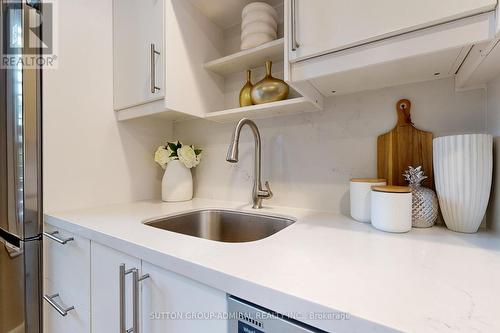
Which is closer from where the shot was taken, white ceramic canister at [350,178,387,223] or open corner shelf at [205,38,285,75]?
white ceramic canister at [350,178,387,223]

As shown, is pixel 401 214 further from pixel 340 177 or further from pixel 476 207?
pixel 340 177

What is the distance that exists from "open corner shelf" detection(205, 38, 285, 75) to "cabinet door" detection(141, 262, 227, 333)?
36.7 inches

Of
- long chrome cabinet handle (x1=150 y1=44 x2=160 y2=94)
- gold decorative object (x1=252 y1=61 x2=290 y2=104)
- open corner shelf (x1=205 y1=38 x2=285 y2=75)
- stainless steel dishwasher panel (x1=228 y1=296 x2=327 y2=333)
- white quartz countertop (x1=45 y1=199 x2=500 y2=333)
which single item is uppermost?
open corner shelf (x1=205 y1=38 x2=285 y2=75)

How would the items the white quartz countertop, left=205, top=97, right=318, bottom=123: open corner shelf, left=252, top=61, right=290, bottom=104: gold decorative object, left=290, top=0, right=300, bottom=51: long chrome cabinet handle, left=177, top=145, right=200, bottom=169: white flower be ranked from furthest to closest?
1. left=177, top=145, right=200, bottom=169: white flower
2. left=252, top=61, right=290, bottom=104: gold decorative object
3. left=205, top=97, right=318, bottom=123: open corner shelf
4. left=290, top=0, right=300, bottom=51: long chrome cabinet handle
5. the white quartz countertop

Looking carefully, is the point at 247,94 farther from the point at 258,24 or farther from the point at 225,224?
the point at 225,224

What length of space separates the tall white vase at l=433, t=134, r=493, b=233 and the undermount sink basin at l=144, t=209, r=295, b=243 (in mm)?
532

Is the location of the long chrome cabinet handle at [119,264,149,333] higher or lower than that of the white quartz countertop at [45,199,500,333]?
lower

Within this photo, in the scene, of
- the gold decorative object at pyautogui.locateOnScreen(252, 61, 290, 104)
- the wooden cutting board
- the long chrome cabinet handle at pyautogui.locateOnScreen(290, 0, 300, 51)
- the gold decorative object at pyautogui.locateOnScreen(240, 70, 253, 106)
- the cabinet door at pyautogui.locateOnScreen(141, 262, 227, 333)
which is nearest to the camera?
the cabinet door at pyautogui.locateOnScreen(141, 262, 227, 333)

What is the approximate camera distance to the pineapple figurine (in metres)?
0.77

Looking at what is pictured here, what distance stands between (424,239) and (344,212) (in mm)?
345

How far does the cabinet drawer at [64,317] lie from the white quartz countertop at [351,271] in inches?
11.6

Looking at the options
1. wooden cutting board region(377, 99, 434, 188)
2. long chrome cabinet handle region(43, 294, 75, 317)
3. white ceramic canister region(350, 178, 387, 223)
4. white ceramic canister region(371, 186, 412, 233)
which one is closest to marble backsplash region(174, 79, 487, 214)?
wooden cutting board region(377, 99, 434, 188)

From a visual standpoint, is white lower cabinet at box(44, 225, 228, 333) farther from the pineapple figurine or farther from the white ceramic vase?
the pineapple figurine

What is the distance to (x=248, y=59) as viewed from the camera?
1.14m
